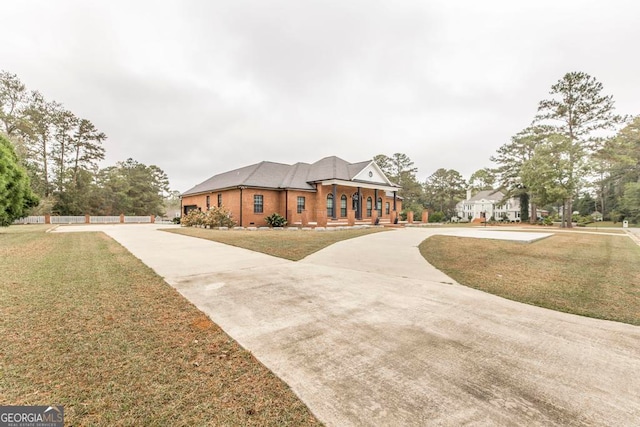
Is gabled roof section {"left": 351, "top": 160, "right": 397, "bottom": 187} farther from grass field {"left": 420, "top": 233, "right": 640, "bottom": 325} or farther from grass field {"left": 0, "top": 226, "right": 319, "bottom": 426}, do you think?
grass field {"left": 0, "top": 226, "right": 319, "bottom": 426}

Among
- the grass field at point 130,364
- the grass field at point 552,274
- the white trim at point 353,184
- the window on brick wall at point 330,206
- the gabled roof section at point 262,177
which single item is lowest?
the grass field at point 552,274

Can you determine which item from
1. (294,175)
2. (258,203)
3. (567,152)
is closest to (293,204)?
(258,203)

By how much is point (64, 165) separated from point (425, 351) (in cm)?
5590

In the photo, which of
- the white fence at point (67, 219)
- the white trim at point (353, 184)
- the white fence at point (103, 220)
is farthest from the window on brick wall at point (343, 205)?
the white fence at point (67, 219)

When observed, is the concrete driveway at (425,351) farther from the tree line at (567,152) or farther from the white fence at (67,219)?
the white fence at (67,219)

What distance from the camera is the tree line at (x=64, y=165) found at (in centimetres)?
3312

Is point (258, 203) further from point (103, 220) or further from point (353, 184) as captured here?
point (103, 220)

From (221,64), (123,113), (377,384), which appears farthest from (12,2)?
(377,384)

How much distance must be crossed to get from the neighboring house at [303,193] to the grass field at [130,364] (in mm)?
16753

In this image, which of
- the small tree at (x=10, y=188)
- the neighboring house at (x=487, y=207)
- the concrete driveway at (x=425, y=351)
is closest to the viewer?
the concrete driveway at (x=425, y=351)

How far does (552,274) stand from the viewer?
6820 millimetres

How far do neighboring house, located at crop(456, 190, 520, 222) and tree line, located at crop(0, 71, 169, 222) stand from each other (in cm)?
7181

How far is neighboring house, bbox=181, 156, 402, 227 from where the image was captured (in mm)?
22266

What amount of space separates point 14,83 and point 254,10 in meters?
42.5
